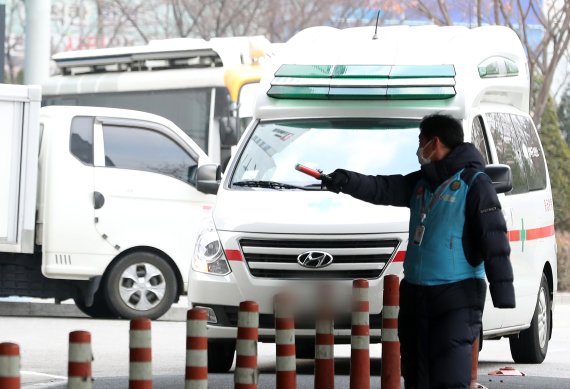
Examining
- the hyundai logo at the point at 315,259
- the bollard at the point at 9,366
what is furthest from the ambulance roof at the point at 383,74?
the bollard at the point at 9,366

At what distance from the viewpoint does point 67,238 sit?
16688 mm

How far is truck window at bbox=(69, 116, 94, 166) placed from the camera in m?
16.7

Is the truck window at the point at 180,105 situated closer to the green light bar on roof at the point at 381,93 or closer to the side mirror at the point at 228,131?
the side mirror at the point at 228,131

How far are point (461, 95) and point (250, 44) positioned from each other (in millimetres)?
10482

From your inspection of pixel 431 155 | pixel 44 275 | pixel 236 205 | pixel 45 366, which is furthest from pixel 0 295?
pixel 431 155

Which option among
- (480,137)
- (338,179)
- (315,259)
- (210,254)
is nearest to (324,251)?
(315,259)

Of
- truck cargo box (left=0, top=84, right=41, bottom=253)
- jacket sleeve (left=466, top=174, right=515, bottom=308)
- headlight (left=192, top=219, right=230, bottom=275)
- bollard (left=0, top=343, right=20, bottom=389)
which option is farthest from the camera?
truck cargo box (left=0, top=84, right=41, bottom=253)

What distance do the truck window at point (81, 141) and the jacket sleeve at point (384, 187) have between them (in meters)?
8.36

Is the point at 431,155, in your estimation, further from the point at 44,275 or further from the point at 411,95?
the point at 44,275

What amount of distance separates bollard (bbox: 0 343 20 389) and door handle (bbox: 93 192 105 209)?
437 inches

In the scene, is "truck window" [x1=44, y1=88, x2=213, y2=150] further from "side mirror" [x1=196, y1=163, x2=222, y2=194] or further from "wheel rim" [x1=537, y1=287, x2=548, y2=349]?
"side mirror" [x1=196, y1=163, x2=222, y2=194]

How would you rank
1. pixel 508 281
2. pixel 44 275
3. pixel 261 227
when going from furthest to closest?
pixel 44 275 → pixel 261 227 → pixel 508 281

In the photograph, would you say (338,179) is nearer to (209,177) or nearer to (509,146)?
(209,177)

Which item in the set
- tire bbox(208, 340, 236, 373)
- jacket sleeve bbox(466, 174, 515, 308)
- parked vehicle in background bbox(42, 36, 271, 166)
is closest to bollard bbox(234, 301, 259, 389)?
jacket sleeve bbox(466, 174, 515, 308)
